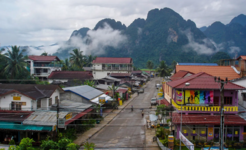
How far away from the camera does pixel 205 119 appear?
2119 centimetres

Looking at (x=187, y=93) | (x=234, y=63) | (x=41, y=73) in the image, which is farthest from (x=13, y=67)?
(x=234, y=63)

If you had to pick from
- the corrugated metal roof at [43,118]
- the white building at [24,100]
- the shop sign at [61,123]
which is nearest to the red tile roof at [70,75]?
the white building at [24,100]

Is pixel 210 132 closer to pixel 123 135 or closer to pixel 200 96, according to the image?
pixel 200 96

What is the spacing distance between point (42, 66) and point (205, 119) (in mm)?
61163

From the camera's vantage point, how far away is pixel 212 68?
37.4m

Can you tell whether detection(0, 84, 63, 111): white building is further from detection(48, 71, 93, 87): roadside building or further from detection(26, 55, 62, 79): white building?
detection(26, 55, 62, 79): white building

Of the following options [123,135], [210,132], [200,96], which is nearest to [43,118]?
[123,135]

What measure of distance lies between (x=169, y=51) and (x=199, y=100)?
176659 millimetres

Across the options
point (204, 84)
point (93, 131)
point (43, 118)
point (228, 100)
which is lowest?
point (93, 131)

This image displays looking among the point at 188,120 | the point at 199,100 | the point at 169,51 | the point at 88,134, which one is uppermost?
the point at 169,51

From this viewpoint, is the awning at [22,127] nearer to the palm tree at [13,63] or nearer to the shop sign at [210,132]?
the shop sign at [210,132]

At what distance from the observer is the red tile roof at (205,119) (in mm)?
20516

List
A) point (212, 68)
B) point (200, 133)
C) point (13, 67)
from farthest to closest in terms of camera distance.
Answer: point (13, 67)
point (212, 68)
point (200, 133)

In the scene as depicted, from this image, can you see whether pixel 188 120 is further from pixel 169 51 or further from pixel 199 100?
pixel 169 51
